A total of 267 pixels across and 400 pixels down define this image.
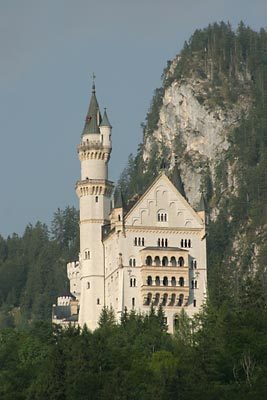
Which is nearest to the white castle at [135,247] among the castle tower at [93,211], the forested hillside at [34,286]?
the castle tower at [93,211]

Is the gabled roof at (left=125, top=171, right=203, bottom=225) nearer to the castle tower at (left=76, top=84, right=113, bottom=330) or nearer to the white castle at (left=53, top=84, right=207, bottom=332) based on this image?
the white castle at (left=53, top=84, right=207, bottom=332)

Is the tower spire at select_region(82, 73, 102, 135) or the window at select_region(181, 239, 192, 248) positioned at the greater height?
the tower spire at select_region(82, 73, 102, 135)

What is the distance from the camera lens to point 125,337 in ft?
383

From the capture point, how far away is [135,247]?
13125cm

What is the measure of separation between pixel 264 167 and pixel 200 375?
8846 cm

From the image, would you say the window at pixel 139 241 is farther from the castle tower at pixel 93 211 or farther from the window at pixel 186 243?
the castle tower at pixel 93 211

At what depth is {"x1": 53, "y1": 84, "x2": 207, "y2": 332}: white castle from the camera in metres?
130

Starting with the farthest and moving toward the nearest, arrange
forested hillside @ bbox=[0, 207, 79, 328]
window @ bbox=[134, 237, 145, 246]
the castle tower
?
forested hillside @ bbox=[0, 207, 79, 328], the castle tower, window @ bbox=[134, 237, 145, 246]

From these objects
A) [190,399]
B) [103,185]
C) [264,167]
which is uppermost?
[264,167]

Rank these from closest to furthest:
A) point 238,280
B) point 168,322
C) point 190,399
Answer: point 190,399, point 168,322, point 238,280

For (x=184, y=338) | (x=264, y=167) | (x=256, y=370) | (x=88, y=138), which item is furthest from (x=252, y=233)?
(x=256, y=370)

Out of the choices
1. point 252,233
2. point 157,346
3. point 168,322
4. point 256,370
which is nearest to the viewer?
point 256,370

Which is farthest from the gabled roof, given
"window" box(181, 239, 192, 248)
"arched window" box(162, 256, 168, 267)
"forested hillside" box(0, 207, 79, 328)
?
"forested hillside" box(0, 207, 79, 328)

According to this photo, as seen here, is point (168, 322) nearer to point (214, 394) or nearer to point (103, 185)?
point (103, 185)
